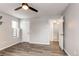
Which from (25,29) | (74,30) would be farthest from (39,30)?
(74,30)

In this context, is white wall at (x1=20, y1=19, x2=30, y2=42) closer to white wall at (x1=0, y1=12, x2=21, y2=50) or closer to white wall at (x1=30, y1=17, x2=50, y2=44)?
white wall at (x1=30, y1=17, x2=50, y2=44)

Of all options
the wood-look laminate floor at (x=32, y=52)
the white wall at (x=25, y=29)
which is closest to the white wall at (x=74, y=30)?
the wood-look laminate floor at (x=32, y=52)

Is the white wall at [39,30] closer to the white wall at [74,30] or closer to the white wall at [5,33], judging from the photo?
the white wall at [5,33]

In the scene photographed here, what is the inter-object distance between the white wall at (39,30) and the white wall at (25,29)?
357 millimetres

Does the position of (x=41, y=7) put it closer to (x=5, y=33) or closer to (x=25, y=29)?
(x=5, y=33)

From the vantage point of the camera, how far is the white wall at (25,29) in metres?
7.19

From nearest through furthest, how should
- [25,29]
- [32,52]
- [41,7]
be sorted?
[41,7]
[32,52]
[25,29]

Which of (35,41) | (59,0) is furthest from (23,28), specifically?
(59,0)

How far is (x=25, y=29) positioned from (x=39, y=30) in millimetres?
1316

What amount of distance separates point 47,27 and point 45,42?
41.9 inches

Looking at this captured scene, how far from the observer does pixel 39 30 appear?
6.66 metres

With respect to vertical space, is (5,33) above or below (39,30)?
below

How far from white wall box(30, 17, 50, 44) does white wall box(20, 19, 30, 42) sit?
357 millimetres

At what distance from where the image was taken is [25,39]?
7293mm
